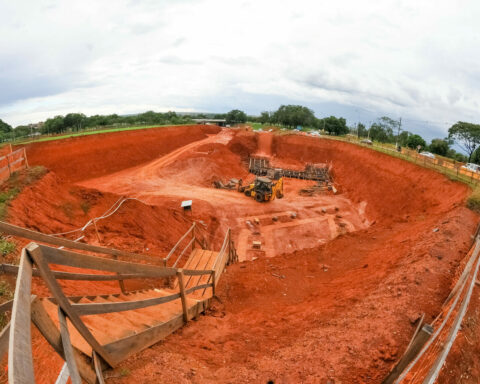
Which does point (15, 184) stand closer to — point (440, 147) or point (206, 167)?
point (206, 167)

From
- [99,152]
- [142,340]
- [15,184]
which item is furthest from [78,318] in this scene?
[99,152]

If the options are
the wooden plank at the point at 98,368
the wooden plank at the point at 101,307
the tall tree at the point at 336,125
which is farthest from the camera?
the tall tree at the point at 336,125

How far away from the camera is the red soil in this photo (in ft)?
15.2

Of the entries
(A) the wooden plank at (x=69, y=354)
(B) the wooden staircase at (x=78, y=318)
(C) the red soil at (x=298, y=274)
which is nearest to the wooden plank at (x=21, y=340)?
(B) the wooden staircase at (x=78, y=318)

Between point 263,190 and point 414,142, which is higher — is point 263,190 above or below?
below

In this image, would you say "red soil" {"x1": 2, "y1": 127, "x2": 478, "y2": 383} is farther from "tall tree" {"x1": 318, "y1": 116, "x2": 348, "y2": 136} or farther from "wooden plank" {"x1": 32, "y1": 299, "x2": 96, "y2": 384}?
"tall tree" {"x1": 318, "y1": 116, "x2": 348, "y2": 136}

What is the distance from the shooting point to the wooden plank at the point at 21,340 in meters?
1.34

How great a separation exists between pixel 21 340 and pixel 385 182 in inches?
1195

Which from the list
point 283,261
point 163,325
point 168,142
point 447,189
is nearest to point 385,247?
point 283,261

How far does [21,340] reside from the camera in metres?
1.49

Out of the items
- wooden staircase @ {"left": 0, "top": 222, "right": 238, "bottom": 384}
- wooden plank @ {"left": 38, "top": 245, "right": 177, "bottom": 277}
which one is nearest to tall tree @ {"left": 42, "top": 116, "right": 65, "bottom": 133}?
wooden staircase @ {"left": 0, "top": 222, "right": 238, "bottom": 384}

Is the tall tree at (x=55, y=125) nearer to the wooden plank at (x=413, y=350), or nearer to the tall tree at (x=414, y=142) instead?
the wooden plank at (x=413, y=350)

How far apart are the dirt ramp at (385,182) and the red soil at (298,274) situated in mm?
159

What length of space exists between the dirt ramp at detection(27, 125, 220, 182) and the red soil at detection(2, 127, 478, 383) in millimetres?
264
